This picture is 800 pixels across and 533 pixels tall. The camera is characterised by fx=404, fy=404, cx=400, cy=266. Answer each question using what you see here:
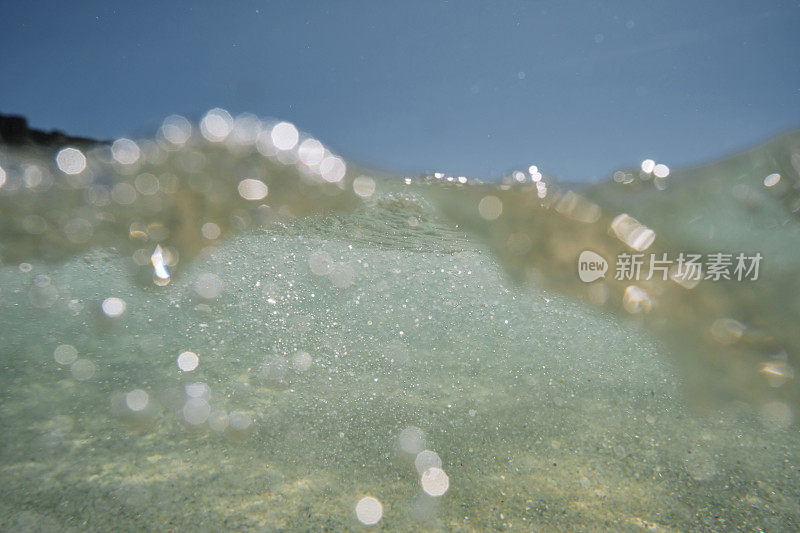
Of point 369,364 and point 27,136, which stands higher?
point 27,136

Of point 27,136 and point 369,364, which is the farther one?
point 369,364

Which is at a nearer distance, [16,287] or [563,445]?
[563,445]

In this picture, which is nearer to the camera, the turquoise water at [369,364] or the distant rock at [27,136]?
the turquoise water at [369,364]

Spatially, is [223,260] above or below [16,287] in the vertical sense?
above

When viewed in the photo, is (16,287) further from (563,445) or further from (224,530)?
(563,445)

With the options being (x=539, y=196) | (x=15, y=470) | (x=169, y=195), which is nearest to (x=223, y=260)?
(x=169, y=195)

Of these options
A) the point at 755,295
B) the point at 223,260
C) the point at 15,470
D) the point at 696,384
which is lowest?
the point at 15,470

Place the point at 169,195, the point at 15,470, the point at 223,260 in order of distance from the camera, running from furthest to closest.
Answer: the point at 223,260
the point at 169,195
the point at 15,470

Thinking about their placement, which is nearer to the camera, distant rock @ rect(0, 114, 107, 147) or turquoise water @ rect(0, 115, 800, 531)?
turquoise water @ rect(0, 115, 800, 531)
